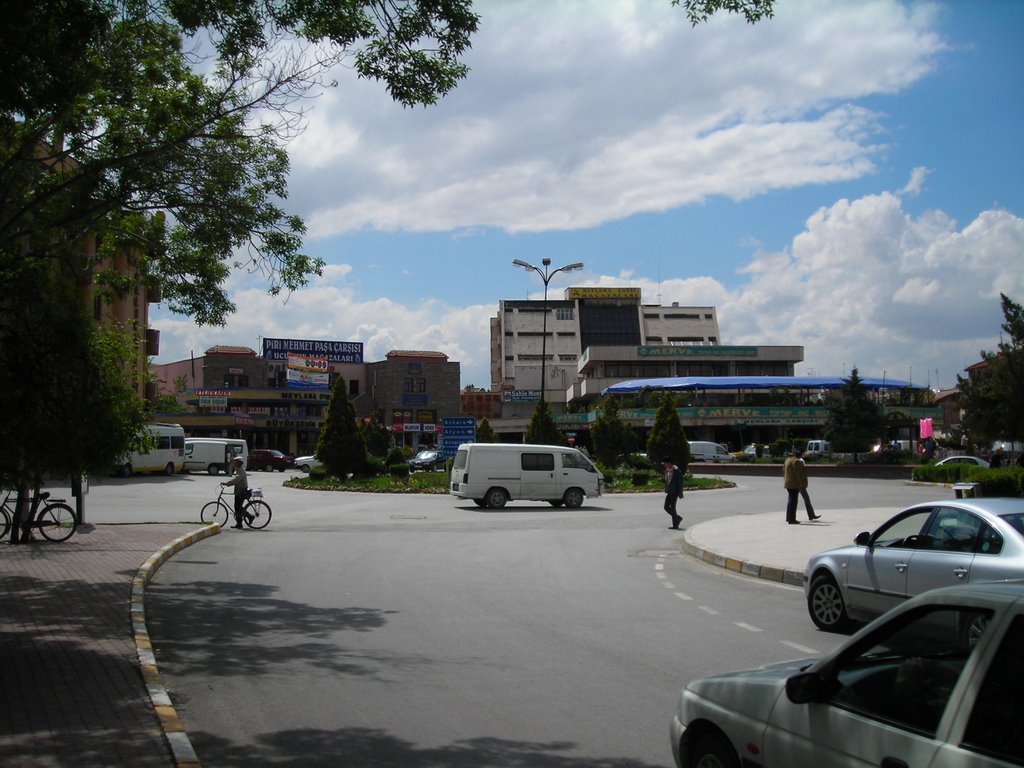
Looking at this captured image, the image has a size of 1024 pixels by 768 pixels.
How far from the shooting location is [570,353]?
5030 inches

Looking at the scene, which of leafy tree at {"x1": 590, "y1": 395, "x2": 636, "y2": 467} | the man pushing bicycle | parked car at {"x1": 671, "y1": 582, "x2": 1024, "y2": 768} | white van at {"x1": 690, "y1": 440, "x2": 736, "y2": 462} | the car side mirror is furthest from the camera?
white van at {"x1": 690, "y1": 440, "x2": 736, "y2": 462}

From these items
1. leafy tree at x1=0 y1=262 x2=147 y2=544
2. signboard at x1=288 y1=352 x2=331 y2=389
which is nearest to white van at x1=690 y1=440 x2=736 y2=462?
signboard at x1=288 y1=352 x2=331 y2=389

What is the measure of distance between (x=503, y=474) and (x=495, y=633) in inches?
753

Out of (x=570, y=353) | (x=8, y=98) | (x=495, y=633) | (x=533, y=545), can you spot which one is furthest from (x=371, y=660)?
(x=570, y=353)

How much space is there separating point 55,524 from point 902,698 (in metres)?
17.2

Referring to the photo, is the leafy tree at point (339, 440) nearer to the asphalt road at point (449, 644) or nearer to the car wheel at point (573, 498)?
the car wheel at point (573, 498)

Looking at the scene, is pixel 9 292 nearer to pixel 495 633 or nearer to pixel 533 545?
pixel 495 633

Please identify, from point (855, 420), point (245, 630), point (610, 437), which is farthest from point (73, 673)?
point (855, 420)

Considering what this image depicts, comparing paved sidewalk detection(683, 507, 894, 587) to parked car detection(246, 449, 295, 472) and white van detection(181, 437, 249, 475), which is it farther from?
parked car detection(246, 449, 295, 472)

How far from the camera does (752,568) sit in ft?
46.9

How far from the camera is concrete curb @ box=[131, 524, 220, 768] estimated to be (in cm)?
532

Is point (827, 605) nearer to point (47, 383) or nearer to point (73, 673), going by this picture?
point (73, 673)

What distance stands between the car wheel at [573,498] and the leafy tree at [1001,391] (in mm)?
15183

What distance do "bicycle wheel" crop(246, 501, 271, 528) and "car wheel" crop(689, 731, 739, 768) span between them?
60.8 ft
